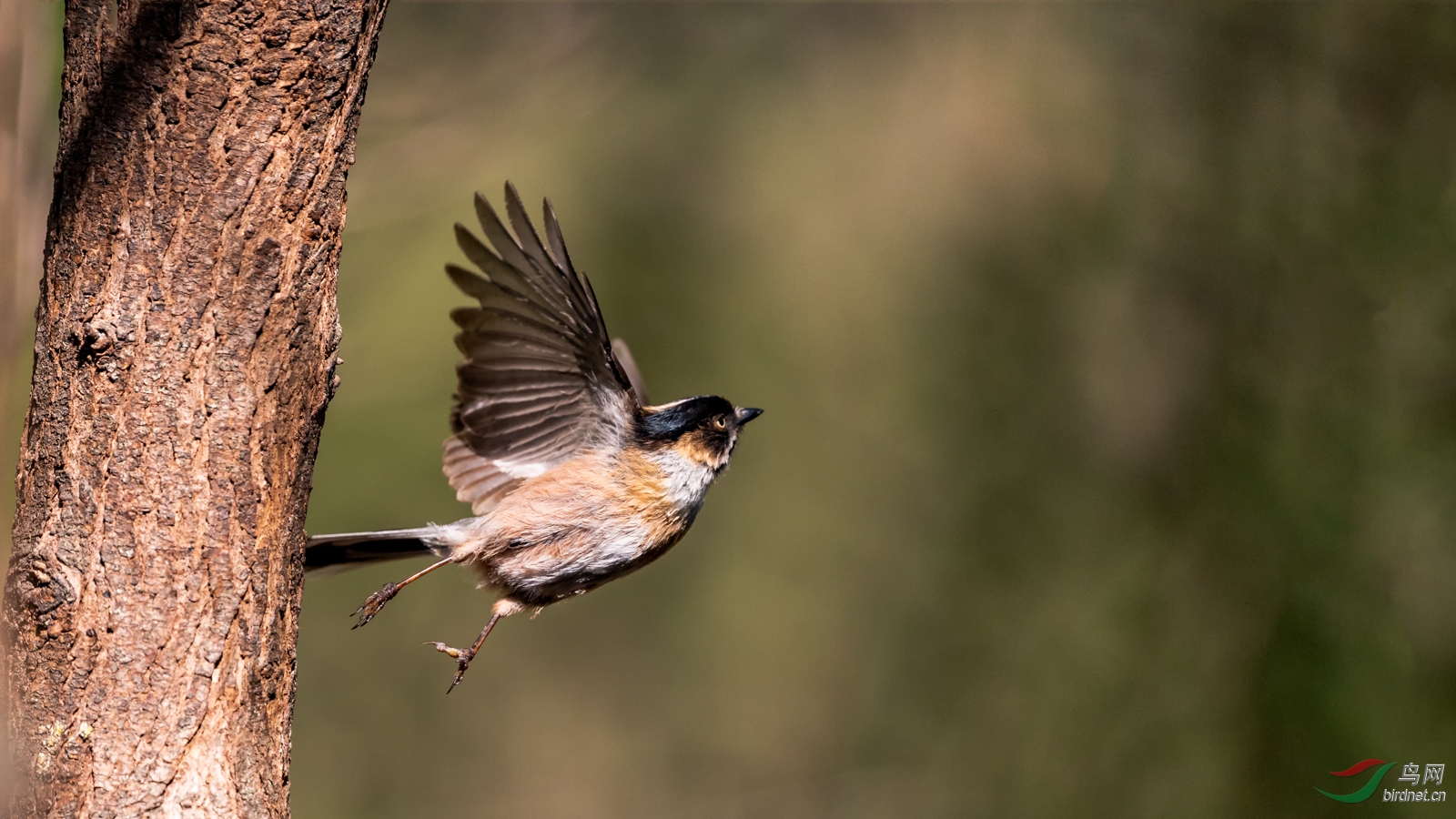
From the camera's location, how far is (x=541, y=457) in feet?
12.1

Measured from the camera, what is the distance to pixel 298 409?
2172 mm

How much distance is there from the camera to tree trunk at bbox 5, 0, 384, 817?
6.51 feet

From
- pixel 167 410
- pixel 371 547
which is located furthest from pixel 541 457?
pixel 167 410

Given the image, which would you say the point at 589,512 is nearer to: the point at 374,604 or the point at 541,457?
the point at 541,457

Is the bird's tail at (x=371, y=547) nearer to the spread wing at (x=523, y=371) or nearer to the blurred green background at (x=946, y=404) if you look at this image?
the spread wing at (x=523, y=371)

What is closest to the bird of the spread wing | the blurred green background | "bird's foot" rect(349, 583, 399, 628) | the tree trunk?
the spread wing

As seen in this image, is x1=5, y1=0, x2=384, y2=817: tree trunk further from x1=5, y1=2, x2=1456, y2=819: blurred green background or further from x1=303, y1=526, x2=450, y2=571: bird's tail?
x1=5, y1=2, x2=1456, y2=819: blurred green background

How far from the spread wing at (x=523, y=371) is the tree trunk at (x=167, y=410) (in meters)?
1.08

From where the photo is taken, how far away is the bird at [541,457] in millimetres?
3393

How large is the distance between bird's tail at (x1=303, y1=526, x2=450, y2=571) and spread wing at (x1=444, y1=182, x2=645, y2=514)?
0.24 meters

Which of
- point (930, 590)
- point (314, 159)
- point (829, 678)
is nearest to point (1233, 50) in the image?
point (930, 590)

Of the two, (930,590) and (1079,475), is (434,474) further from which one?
(1079,475)

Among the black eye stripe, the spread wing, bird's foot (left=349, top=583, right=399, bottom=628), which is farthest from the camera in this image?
the black eye stripe

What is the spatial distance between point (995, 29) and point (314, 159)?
7.08 metres
